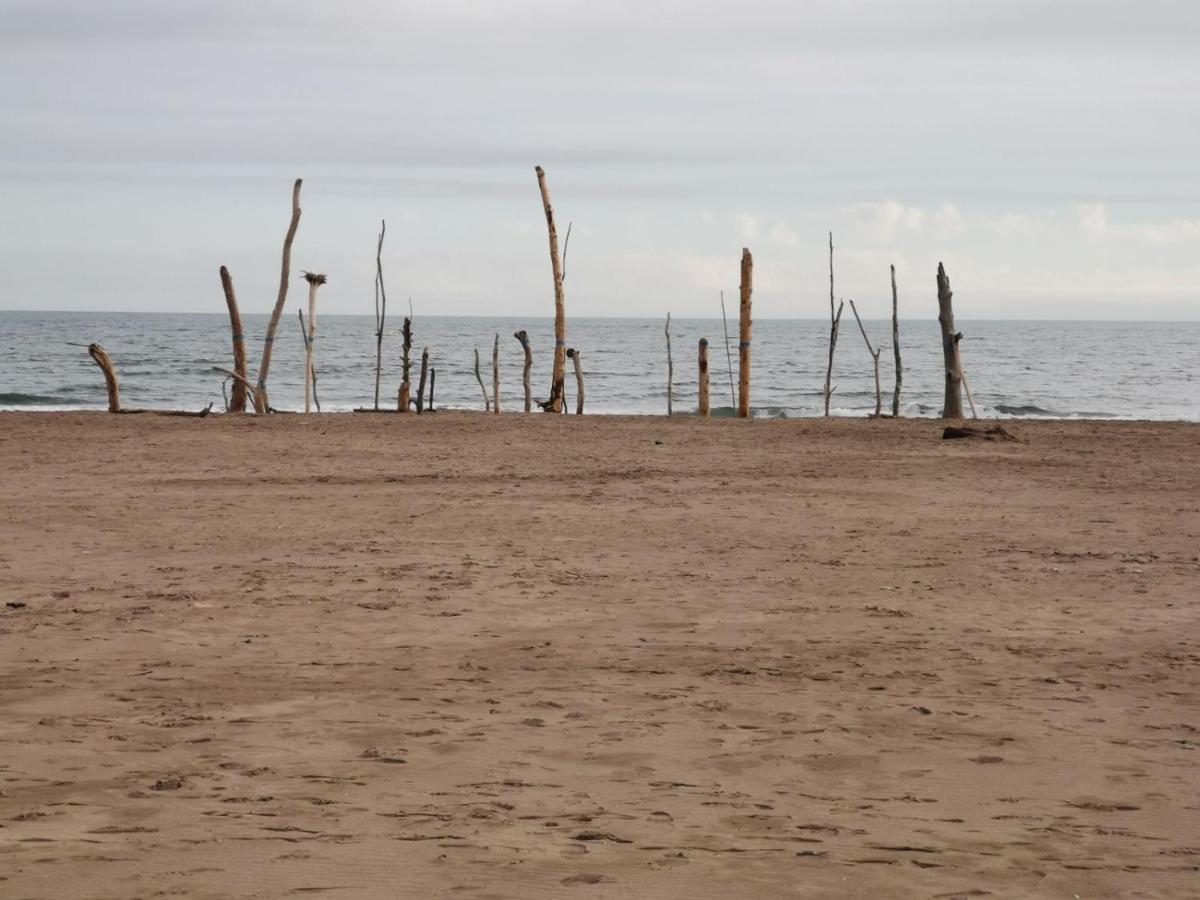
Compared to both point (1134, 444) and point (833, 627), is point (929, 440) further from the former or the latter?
point (833, 627)

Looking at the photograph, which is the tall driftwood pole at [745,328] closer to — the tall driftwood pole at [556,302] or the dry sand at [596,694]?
the tall driftwood pole at [556,302]

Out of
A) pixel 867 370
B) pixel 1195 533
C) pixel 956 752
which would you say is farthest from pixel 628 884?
pixel 867 370

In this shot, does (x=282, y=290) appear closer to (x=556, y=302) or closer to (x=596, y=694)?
(x=556, y=302)

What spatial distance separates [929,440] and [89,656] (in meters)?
12.2

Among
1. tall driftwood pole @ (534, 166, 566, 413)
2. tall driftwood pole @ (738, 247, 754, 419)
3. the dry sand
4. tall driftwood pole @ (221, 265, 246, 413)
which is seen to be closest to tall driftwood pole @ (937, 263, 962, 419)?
tall driftwood pole @ (738, 247, 754, 419)

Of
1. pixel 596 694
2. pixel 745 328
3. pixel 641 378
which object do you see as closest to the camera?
pixel 596 694

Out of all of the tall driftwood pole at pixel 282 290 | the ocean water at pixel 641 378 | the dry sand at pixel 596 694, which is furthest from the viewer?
the ocean water at pixel 641 378

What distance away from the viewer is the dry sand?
140 inches

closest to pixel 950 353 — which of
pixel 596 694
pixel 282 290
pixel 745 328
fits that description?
pixel 745 328

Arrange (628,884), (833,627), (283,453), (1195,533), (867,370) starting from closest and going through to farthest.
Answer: (628,884) < (833,627) < (1195,533) < (283,453) < (867,370)

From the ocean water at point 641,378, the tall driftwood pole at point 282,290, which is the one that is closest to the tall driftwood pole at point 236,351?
the tall driftwood pole at point 282,290

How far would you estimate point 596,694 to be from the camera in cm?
523

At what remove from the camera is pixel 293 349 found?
222ft

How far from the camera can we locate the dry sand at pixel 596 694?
356 centimetres
